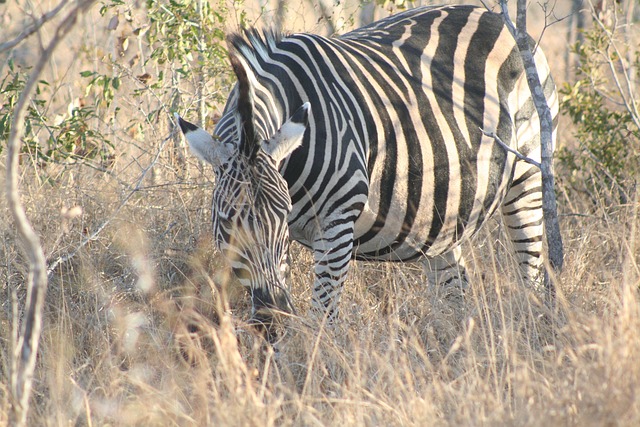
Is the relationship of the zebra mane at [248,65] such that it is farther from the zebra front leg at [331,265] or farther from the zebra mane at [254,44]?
the zebra front leg at [331,265]

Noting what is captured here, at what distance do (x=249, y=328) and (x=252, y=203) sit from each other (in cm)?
54

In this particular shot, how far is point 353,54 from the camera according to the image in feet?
14.5

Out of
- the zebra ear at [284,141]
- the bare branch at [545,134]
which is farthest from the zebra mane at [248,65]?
the bare branch at [545,134]

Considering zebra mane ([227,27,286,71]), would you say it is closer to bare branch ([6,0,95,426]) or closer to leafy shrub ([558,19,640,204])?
bare branch ([6,0,95,426])

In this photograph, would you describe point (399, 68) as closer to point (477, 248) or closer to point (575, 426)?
point (477, 248)

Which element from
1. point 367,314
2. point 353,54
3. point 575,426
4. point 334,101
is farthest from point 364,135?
point 575,426

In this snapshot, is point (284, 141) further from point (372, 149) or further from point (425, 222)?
point (425, 222)

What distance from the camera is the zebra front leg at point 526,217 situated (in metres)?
5.09

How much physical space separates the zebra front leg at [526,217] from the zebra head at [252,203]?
2220 mm

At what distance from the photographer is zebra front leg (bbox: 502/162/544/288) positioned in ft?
16.7

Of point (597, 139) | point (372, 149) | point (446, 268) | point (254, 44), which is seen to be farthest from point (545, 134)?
point (597, 139)

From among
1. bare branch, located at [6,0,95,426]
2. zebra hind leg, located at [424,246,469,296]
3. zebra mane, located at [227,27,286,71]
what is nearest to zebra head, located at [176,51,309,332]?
zebra mane, located at [227,27,286,71]

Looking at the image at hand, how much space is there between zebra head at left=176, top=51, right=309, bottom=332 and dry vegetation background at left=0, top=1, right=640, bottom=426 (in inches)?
8.7

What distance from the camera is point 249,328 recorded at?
10.9 ft
